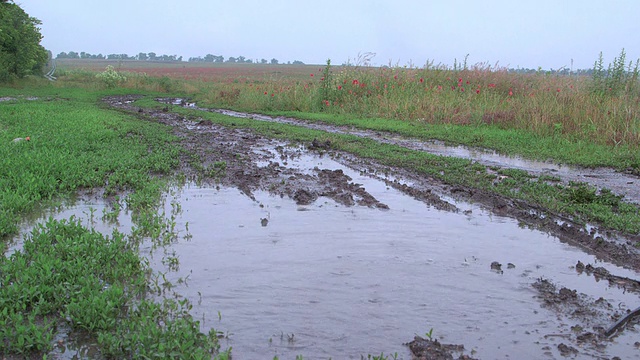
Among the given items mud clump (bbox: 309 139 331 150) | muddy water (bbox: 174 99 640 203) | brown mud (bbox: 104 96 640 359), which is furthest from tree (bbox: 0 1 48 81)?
muddy water (bbox: 174 99 640 203)

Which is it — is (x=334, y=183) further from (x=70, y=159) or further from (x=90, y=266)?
(x=70, y=159)

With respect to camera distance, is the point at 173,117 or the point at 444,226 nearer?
the point at 444,226

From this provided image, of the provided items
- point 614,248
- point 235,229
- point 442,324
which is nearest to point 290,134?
point 235,229

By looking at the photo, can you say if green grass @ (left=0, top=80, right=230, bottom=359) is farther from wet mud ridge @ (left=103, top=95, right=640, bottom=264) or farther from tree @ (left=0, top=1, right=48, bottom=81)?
tree @ (left=0, top=1, right=48, bottom=81)

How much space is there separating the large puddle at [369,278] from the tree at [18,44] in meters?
33.9

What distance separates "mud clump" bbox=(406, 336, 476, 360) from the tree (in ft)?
121

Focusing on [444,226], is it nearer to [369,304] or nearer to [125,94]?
[369,304]

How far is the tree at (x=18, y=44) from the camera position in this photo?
34594mm

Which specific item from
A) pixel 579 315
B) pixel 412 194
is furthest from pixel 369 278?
pixel 412 194

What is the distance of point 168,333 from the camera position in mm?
3555

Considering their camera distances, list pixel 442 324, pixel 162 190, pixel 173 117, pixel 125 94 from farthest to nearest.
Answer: pixel 125 94
pixel 173 117
pixel 162 190
pixel 442 324

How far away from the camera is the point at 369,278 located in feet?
15.9

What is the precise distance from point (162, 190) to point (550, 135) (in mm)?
9493

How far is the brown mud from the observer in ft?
12.7
